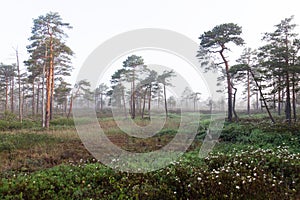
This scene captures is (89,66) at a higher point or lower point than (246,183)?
higher

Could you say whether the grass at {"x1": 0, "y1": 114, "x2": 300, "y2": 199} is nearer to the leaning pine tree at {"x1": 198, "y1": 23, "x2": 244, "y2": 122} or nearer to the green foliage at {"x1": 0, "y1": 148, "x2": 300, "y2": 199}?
the green foliage at {"x1": 0, "y1": 148, "x2": 300, "y2": 199}

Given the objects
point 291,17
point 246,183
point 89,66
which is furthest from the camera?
point 291,17

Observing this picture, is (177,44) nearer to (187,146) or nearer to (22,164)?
(187,146)

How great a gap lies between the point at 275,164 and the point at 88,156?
841cm

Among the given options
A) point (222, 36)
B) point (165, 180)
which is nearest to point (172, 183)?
point (165, 180)

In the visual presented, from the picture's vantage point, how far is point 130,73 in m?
36.8

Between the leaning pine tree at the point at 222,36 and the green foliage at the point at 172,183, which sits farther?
the leaning pine tree at the point at 222,36

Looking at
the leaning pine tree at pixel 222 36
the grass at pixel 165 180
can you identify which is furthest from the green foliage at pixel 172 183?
the leaning pine tree at pixel 222 36

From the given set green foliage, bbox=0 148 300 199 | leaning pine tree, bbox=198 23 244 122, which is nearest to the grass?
green foliage, bbox=0 148 300 199

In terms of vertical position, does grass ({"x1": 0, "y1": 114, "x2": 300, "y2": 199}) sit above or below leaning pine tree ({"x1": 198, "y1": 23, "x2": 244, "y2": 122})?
→ below

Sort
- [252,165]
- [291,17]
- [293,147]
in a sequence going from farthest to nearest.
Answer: [291,17]
[293,147]
[252,165]

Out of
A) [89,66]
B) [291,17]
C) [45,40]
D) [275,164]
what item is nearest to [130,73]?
[45,40]

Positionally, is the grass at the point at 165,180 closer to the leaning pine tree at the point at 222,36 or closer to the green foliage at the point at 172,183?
the green foliage at the point at 172,183

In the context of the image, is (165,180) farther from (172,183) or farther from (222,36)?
(222,36)
